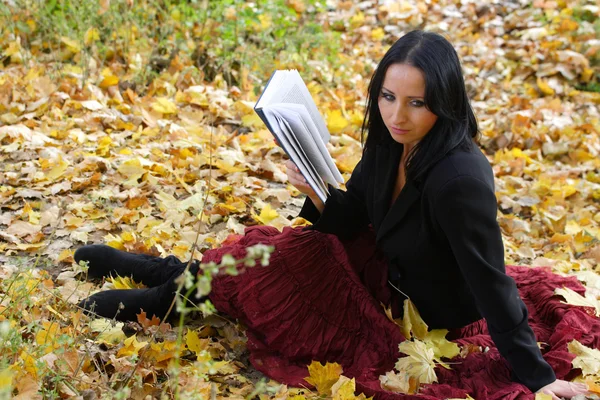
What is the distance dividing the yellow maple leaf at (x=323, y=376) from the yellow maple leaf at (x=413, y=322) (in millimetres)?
286

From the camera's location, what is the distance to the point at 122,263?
2.51m

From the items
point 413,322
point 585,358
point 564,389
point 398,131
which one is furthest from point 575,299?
point 398,131

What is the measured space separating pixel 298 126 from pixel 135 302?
3.00 ft

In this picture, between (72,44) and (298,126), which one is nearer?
(298,126)

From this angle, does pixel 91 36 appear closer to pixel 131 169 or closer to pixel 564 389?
pixel 131 169

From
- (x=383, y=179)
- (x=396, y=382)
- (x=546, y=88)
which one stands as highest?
(x=383, y=179)

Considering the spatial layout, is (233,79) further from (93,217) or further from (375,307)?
(375,307)

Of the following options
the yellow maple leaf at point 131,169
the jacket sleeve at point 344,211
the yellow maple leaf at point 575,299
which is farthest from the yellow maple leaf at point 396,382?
the yellow maple leaf at point 131,169

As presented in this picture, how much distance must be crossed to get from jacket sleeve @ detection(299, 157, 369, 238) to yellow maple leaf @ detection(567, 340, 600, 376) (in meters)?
0.78

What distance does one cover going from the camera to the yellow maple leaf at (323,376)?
1.98 meters

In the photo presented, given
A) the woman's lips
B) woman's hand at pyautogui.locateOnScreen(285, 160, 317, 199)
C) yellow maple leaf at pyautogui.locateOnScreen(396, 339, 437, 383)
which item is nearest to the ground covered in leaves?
yellow maple leaf at pyautogui.locateOnScreen(396, 339, 437, 383)

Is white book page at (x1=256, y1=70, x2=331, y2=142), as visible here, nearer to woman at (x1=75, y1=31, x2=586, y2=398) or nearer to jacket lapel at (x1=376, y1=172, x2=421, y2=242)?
woman at (x1=75, y1=31, x2=586, y2=398)

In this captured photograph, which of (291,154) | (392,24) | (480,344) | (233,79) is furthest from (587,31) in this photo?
(291,154)

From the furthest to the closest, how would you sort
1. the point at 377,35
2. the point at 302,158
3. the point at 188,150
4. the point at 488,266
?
1. the point at 377,35
2. the point at 188,150
3. the point at 302,158
4. the point at 488,266
